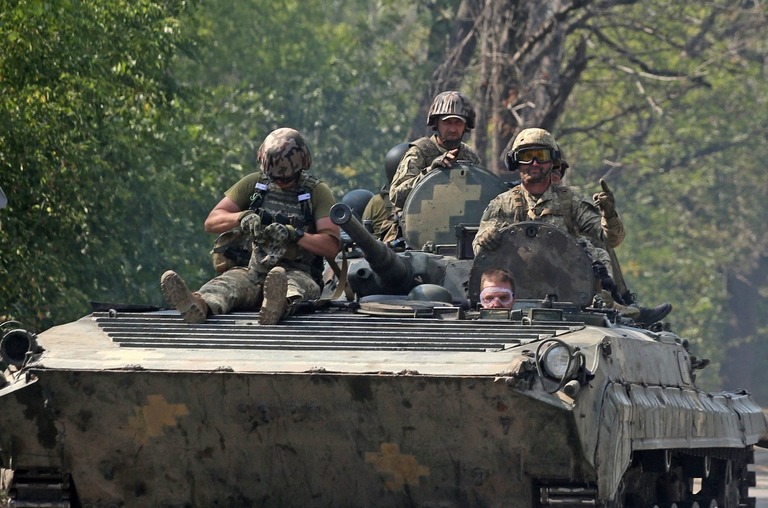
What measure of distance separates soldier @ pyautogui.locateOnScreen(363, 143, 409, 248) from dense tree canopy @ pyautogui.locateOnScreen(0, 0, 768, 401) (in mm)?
3523

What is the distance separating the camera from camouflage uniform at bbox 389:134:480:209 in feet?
48.4

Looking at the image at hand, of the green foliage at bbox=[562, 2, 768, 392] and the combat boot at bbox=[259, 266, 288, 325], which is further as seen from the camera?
the green foliage at bbox=[562, 2, 768, 392]

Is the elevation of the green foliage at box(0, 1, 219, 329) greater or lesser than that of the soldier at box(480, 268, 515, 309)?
greater

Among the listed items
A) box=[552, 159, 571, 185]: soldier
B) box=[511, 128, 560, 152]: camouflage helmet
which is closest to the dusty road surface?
box=[552, 159, 571, 185]: soldier

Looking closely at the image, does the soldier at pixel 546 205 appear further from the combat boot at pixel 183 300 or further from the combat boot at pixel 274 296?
the combat boot at pixel 183 300

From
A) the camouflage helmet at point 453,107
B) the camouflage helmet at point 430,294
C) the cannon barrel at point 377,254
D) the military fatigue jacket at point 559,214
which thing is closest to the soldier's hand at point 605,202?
the military fatigue jacket at point 559,214

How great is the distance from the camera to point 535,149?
12.8 m

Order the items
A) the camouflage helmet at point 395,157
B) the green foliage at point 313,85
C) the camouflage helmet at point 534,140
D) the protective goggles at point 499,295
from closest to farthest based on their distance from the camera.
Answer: the protective goggles at point 499,295, the camouflage helmet at point 534,140, the camouflage helmet at point 395,157, the green foliage at point 313,85

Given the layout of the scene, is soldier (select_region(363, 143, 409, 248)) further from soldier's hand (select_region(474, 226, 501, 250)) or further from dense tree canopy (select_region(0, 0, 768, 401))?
dense tree canopy (select_region(0, 0, 768, 401))

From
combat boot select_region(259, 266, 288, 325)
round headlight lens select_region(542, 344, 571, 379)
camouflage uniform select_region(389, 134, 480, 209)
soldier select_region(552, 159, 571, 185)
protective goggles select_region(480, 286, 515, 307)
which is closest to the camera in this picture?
round headlight lens select_region(542, 344, 571, 379)

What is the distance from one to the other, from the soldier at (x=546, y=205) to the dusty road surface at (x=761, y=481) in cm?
770

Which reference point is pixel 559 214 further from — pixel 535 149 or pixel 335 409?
pixel 335 409

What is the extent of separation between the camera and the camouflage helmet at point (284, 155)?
12.2 meters

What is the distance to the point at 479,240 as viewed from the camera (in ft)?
40.5
